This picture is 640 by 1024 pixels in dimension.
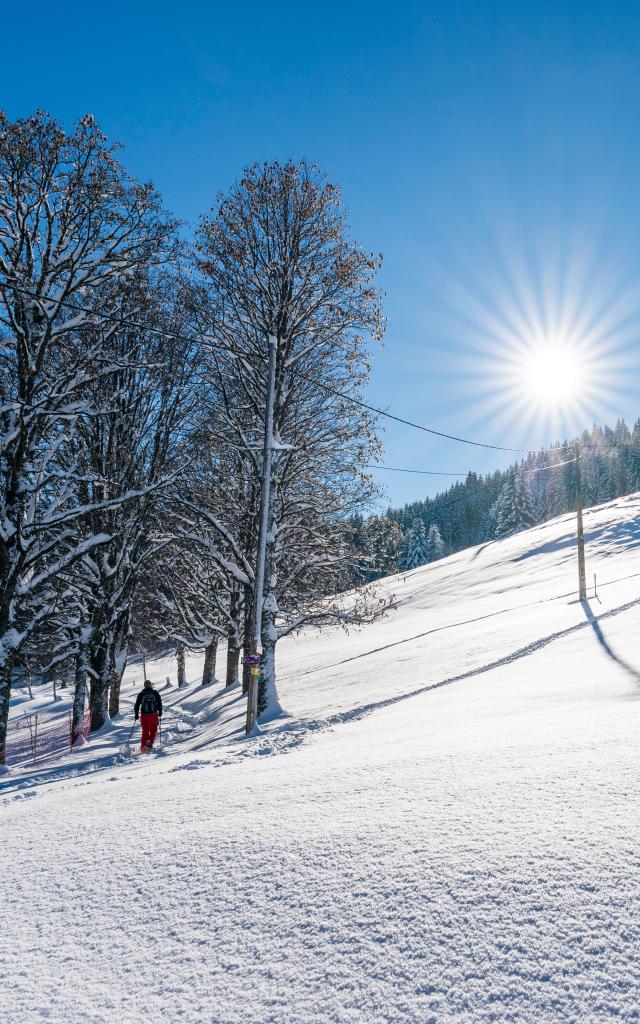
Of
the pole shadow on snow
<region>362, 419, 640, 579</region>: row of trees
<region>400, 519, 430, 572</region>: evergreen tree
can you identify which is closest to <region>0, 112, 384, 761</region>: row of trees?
the pole shadow on snow

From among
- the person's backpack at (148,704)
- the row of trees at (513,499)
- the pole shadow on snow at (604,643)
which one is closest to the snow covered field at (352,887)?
the pole shadow on snow at (604,643)

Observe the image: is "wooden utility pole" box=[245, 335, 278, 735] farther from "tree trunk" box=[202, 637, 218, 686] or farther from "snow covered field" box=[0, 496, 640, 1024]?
"tree trunk" box=[202, 637, 218, 686]

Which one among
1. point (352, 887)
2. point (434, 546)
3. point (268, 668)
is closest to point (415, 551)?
point (434, 546)

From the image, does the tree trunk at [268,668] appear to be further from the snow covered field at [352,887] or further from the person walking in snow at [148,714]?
the snow covered field at [352,887]

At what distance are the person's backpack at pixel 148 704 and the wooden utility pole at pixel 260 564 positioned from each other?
2.12m

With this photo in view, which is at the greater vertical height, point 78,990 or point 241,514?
point 241,514

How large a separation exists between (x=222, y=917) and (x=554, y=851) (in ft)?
5.03

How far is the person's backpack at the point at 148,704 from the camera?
11.2m

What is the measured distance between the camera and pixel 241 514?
1337 centimetres

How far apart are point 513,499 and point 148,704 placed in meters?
83.3

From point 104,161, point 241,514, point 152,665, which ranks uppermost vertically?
point 104,161

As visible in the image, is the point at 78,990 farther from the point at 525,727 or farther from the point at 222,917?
the point at 525,727

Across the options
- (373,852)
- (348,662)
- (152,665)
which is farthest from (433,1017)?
(152,665)

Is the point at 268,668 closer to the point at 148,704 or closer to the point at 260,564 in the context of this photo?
the point at 148,704
